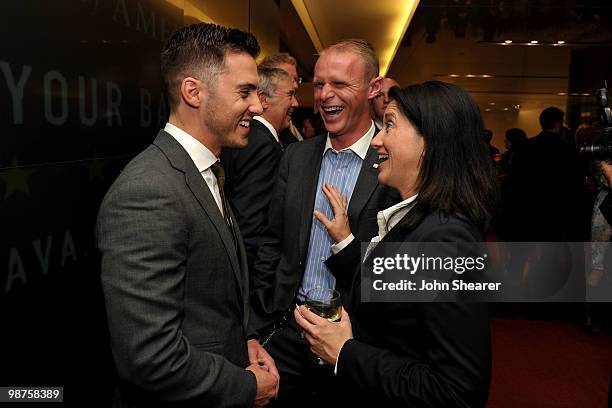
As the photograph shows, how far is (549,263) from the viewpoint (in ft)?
16.3

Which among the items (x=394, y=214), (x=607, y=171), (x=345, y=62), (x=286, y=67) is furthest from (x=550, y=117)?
(x=394, y=214)

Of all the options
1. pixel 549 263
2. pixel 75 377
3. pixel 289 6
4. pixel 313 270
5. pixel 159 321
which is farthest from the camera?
pixel 289 6

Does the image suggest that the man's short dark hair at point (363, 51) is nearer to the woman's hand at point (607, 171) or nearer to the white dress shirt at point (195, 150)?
the white dress shirt at point (195, 150)

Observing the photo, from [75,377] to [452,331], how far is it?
44.9 inches

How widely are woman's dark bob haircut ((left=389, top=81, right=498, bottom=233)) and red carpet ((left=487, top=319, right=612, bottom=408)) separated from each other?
2341 mm

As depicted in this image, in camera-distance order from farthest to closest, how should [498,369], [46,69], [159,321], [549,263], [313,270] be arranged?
[549,263]
[498,369]
[313,270]
[46,69]
[159,321]

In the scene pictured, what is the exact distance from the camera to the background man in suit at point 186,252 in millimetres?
1140

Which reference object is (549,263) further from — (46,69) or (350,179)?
(46,69)

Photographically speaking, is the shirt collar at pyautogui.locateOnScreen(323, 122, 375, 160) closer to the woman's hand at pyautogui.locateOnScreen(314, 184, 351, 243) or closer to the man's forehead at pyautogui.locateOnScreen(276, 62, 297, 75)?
the woman's hand at pyautogui.locateOnScreen(314, 184, 351, 243)

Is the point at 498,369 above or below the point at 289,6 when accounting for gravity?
below

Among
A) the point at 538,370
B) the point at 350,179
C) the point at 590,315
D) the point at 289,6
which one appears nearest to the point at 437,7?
the point at 289,6

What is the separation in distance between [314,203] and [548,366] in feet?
8.93

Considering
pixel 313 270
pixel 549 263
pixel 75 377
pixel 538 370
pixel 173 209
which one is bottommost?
pixel 538 370


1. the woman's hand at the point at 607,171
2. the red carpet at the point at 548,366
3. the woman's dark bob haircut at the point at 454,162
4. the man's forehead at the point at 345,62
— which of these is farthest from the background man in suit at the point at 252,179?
the red carpet at the point at 548,366
